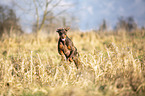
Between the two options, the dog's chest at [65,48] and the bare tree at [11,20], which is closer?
the dog's chest at [65,48]

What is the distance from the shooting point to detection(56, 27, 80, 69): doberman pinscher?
8.67ft

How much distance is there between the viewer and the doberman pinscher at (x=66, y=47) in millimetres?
2644

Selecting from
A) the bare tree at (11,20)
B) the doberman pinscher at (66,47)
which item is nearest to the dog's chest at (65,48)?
the doberman pinscher at (66,47)

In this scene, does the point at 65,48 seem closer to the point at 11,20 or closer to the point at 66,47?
the point at 66,47

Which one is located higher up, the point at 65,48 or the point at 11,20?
the point at 11,20

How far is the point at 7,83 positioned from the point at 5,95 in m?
0.68

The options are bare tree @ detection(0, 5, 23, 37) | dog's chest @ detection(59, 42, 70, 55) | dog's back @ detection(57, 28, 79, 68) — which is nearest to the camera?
dog's back @ detection(57, 28, 79, 68)

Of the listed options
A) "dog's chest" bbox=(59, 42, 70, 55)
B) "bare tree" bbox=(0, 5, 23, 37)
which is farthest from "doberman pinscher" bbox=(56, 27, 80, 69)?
"bare tree" bbox=(0, 5, 23, 37)

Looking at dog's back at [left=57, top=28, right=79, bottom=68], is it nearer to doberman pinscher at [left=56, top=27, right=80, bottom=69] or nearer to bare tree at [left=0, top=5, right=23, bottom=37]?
doberman pinscher at [left=56, top=27, right=80, bottom=69]

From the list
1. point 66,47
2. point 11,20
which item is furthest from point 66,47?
point 11,20

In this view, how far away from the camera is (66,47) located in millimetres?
2805

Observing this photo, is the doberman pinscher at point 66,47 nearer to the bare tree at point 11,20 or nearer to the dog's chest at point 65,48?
the dog's chest at point 65,48

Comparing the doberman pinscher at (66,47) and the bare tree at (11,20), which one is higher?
the bare tree at (11,20)

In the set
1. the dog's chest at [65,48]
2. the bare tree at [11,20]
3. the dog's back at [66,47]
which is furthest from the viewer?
the bare tree at [11,20]
